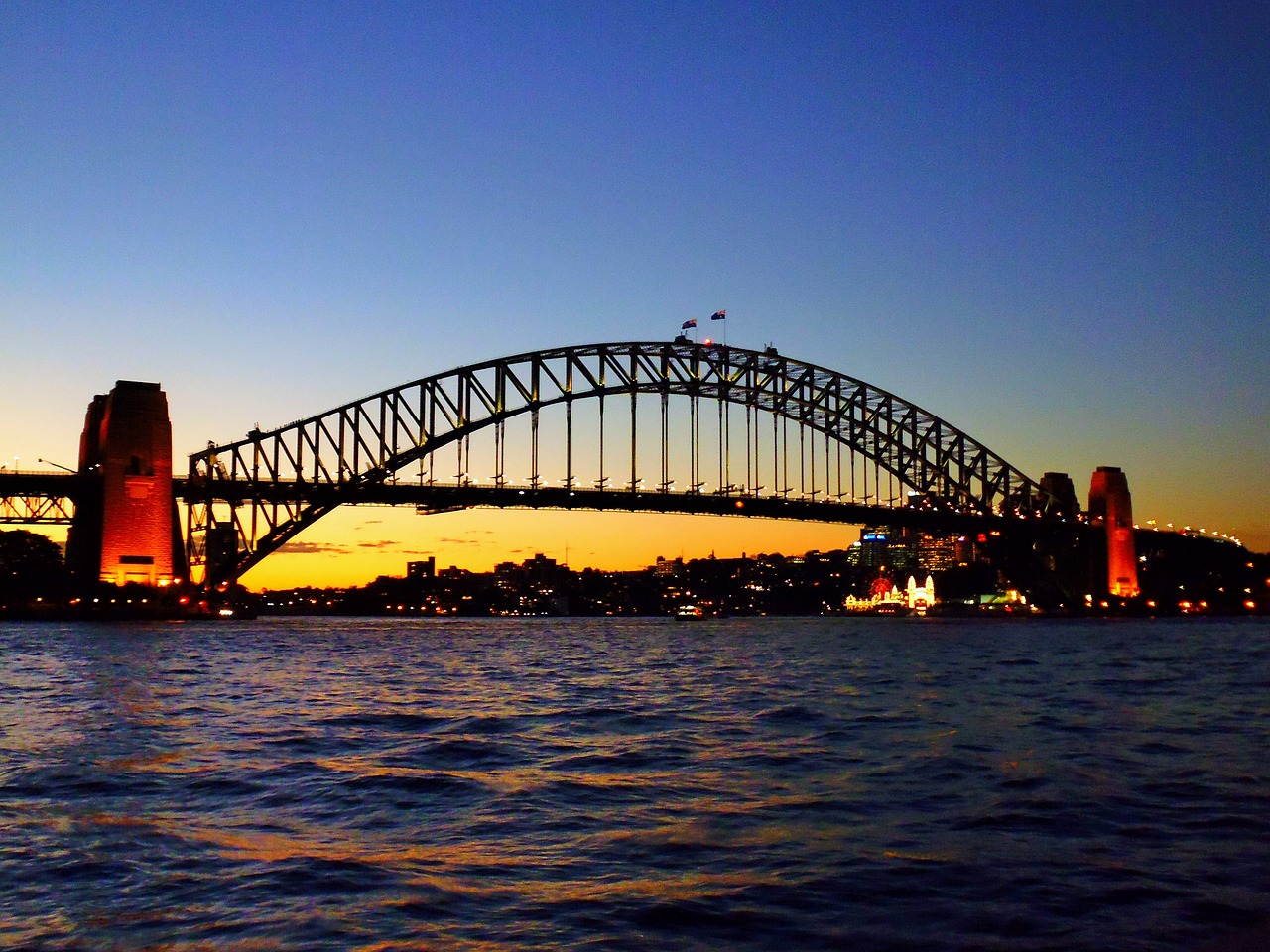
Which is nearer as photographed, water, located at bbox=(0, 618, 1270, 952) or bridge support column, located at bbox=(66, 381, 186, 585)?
water, located at bbox=(0, 618, 1270, 952)

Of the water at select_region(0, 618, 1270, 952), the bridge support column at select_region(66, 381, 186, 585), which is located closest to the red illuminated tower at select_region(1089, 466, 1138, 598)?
the bridge support column at select_region(66, 381, 186, 585)

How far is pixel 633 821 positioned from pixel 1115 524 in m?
107

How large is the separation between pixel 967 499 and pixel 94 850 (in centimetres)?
10252

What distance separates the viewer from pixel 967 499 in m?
108

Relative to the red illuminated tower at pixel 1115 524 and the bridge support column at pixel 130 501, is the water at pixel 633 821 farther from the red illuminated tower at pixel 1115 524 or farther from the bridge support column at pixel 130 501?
the red illuminated tower at pixel 1115 524

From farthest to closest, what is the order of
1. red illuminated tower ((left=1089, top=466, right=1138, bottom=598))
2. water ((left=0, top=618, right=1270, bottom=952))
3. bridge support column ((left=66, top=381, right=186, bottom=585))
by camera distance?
red illuminated tower ((left=1089, top=466, right=1138, bottom=598)) < bridge support column ((left=66, top=381, right=186, bottom=585)) < water ((left=0, top=618, right=1270, bottom=952))

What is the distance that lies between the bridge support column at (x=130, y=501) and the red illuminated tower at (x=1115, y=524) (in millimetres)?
74398

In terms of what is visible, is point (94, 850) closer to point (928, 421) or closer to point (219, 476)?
point (219, 476)

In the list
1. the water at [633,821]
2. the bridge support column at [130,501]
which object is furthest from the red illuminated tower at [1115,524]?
the water at [633,821]

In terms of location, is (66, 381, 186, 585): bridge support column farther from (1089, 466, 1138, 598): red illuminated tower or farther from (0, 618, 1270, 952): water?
Result: (1089, 466, 1138, 598): red illuminated tower

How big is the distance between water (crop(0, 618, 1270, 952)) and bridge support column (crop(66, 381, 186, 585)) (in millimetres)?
53108

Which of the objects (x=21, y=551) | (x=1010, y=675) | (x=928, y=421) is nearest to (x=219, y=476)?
(x=21, y=551)

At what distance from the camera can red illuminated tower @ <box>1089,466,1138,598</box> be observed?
110m

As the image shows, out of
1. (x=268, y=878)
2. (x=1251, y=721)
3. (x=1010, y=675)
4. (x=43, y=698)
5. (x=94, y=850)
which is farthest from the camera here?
(x=1010, y=675)
